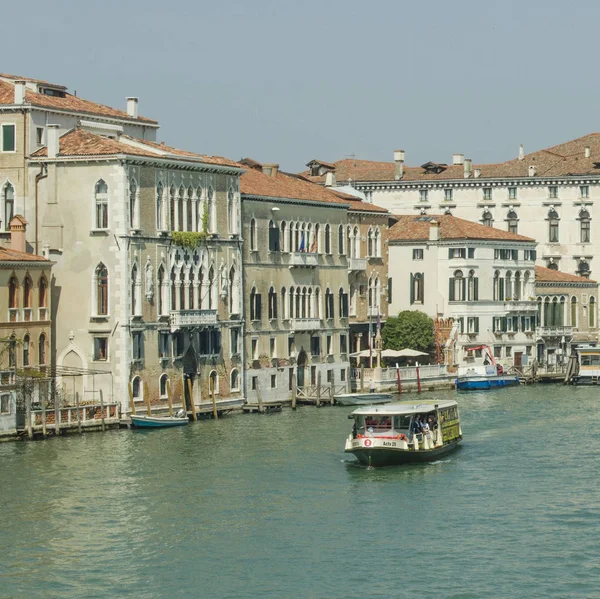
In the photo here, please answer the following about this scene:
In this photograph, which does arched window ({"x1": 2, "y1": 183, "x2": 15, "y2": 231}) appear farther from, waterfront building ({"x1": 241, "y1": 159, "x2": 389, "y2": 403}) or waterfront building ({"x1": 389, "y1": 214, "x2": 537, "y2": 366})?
waterfront building ({"x1": 389, "y1": 214, "x2": 537, "y2": 366})

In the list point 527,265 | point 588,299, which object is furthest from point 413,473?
point 588,299

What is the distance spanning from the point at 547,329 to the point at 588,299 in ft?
18.0

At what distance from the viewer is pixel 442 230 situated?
86562 mm

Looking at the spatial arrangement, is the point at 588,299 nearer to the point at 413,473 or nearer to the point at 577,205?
the point at 577,205

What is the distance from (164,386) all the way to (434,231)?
26.1m

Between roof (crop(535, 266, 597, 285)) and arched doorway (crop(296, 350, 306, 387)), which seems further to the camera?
roof (crop(535, 266, 597, 285))

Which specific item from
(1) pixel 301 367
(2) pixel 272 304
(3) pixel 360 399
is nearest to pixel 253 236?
(2) pixel 272 304

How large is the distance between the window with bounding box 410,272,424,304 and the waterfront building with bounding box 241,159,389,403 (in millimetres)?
4862

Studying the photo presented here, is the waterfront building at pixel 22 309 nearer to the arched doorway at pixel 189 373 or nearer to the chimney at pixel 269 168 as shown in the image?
the arched doorway at pixel 189 373

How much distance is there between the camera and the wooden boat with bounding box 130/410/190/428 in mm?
58688

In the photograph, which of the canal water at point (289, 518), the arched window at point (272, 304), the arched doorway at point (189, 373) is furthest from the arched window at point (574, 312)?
the canal water at point (289, 518)

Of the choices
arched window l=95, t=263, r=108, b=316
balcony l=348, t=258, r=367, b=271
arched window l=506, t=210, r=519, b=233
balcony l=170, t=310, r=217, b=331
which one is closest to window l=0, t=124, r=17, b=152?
arched window l=95, t=263, r=108, b=316

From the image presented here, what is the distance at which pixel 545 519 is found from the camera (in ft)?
140

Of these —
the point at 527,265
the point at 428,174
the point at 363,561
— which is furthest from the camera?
the point at 428,174
